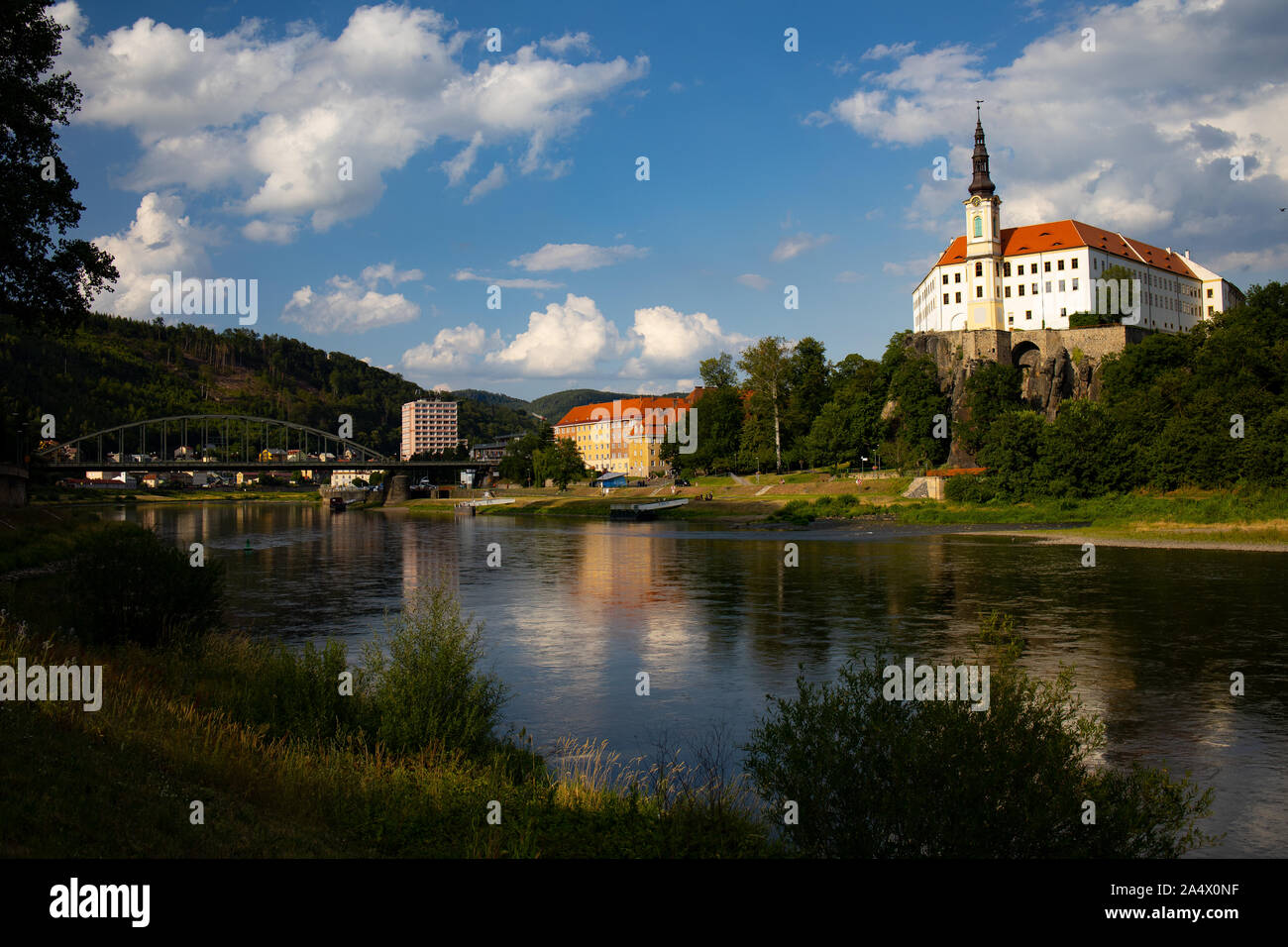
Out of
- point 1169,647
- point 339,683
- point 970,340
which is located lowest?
point 1169,647

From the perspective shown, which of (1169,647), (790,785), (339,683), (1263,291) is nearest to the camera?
A: (790,785)

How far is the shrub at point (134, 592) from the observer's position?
54.1 feet

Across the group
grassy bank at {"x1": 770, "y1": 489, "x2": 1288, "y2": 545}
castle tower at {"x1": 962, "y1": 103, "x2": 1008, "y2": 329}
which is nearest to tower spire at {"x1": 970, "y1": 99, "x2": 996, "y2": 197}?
castle tower at {"x1": 962, "y1": 103, "x2": 1008, "y2": 329}

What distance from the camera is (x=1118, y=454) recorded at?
2486 inches

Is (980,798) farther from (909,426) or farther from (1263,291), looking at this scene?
(1263,291)

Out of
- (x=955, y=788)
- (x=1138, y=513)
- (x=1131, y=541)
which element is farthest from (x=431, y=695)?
(x=1138, y=513)

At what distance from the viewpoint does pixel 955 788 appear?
744cm

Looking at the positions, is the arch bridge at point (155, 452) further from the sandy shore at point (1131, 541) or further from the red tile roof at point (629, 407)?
the sandy shore at point (1131, 541)

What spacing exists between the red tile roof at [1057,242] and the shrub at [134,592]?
10648 centimetres

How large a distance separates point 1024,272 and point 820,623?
92.7 meters

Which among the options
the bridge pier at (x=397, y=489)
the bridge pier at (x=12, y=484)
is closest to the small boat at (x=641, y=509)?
the bridge pier at (x=12, y=484)
